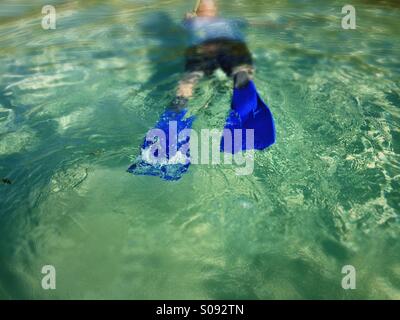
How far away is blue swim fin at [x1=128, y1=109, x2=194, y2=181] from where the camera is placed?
11.2ft

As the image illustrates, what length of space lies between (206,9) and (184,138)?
2.84 m

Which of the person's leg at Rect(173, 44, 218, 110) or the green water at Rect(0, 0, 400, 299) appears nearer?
the green water at Rect(0, 0, 400, 299)

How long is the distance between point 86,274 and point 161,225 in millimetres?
747

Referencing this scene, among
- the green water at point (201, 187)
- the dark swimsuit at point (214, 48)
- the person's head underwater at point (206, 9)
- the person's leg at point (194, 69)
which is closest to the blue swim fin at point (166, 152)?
the green water at point (201, 187)

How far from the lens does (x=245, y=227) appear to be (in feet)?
9.90

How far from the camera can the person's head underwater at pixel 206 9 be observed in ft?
17.8

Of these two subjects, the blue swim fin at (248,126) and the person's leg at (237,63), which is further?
the person's leg at (237,63)

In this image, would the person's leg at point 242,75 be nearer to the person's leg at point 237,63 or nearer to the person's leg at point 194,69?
the person's leg at point 237,63

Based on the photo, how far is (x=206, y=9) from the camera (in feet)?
18.0

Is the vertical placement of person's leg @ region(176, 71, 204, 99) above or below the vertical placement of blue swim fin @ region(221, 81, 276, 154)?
above

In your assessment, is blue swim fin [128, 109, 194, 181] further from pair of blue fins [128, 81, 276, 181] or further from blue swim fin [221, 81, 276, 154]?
blue swim fin [221, 81, 276, 154]

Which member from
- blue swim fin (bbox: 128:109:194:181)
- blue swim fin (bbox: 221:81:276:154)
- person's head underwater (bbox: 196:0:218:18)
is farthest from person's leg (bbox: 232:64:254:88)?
person's head underwater (bbox: 196:0:218:18)

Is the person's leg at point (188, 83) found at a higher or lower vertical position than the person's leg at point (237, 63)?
lower
